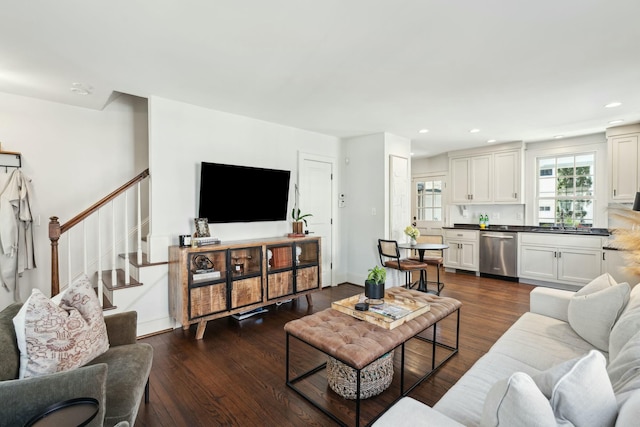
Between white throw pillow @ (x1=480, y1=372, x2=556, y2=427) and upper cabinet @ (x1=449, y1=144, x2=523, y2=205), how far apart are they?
18.1 ft

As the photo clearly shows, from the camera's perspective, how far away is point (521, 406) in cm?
85

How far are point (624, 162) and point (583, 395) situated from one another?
5.16 metres

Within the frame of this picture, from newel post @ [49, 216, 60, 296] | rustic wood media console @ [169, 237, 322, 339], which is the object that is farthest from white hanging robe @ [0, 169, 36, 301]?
rustic wood media console @ [169, 237, 322, 339]

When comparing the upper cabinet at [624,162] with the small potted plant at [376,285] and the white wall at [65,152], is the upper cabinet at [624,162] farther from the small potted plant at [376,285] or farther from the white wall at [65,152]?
the white wall at [65,152]

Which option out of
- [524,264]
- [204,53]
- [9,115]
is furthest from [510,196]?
[9,115]

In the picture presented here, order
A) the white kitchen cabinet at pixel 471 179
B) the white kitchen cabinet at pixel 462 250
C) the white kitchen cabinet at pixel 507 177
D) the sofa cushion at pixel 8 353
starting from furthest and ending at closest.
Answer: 1. the white kitchen cabinet at pixel 471 179
2. the white kitchen cabinet at pixel 462 250
3. the white kitchen cabinet at pixel 507 177
4. the sofa cushion at pixel 8 353

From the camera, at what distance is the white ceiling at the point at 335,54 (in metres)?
1.81

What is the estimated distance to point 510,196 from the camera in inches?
221

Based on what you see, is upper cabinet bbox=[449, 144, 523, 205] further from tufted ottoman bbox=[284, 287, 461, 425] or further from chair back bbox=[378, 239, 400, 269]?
tufted ottoman bbox=[284, 287, 461, 425]

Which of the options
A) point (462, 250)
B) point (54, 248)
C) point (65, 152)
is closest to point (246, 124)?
point (65, 152)

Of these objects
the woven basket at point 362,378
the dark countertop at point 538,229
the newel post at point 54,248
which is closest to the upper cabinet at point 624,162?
the dark countertop at point 538,229

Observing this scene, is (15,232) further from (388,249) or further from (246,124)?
(388,249)

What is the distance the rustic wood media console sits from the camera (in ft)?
9.88

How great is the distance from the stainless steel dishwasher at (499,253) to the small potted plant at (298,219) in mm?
3380
